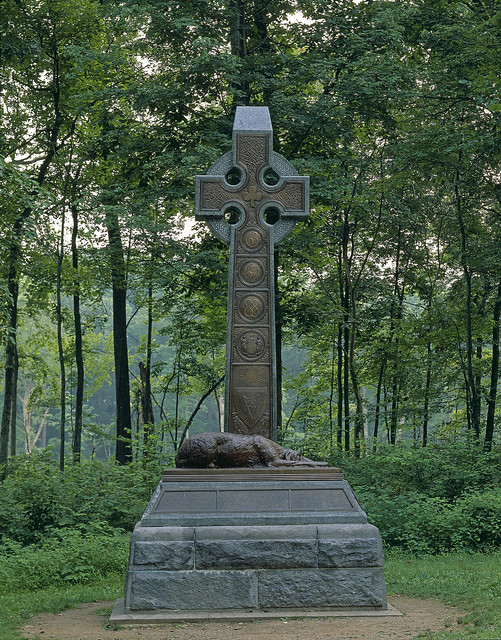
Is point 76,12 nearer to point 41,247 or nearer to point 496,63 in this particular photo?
point 41,247

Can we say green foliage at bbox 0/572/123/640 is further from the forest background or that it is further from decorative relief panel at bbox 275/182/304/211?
decorative relief panel at bbox 275/182/304/211

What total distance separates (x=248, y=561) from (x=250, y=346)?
2879 millimetres

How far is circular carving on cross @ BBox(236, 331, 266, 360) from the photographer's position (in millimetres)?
9328

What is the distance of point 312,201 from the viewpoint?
53.5 ft

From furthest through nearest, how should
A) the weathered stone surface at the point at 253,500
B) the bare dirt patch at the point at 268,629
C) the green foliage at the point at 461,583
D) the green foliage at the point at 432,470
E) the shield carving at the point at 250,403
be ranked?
the green foliage at the point at 432,470
the shield carving at the point at 250,403
the weathered stone surface at the point at 253,500
the green foliage at the point at 461,583
the bare dirt patch at the point at 268,629

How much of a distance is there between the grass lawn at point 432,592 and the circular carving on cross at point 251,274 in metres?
3.79

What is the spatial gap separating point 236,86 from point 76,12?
4478mm

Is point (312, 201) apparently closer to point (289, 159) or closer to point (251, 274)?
point (289, 159)

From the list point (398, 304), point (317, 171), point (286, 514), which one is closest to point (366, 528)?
point (286, 514)

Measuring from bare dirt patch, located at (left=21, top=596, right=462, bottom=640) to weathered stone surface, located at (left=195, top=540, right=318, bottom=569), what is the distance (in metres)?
0.52

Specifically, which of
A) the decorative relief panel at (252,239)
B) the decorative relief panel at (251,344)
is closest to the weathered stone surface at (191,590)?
the decorative relief panel at (251,344)

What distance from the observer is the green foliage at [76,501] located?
12.1 m

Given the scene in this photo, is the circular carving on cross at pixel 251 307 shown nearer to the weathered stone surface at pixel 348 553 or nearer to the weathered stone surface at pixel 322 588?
the weathered stone surface at pixel 348 553

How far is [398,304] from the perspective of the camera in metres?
19.9
